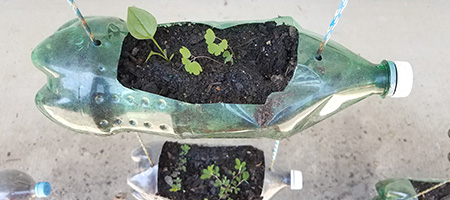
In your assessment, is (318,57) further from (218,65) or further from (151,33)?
(151,33)

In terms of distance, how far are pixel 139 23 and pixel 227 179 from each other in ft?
1.87

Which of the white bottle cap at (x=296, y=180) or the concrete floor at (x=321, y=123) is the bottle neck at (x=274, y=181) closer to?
the white bottle cap at (x=296, y=180)

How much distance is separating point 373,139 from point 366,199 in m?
0.23

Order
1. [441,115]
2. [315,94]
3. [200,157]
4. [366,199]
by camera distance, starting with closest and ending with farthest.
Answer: [315,94], [200,157], [366,199], [441,115]

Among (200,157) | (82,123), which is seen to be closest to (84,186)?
(200,157)

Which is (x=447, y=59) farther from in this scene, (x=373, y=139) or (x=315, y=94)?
(x=315, y=94)

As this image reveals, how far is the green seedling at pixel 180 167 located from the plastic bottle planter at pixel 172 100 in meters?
0.38

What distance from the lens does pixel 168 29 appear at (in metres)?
0.86

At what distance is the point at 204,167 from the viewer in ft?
3.84

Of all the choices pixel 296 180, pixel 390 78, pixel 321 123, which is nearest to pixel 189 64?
pixel 390 78

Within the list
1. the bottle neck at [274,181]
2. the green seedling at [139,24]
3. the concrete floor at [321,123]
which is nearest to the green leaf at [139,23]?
the green seedling at [139,24]

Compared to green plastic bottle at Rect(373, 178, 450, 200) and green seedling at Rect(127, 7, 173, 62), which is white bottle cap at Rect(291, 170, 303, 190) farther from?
green seedling at Rect(127, 7, 173, 62)

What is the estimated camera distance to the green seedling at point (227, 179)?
1114 mm

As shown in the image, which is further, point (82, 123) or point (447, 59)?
point (447, 59)
